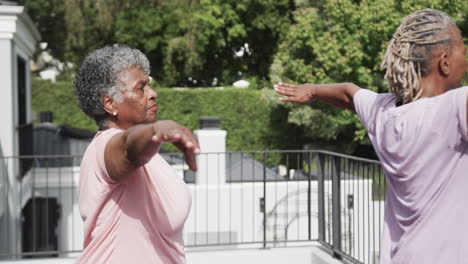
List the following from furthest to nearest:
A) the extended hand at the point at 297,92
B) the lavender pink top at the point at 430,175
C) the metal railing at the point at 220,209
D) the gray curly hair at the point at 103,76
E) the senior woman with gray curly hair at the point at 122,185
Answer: the metal railing at the point at 220,209 → the extended hand at the point at 297,92 → the gray curly hair at the point at 103,76 → the senior woman with gray curly hair at the point at 122,185 → the lavender pink top at the point at 430,175

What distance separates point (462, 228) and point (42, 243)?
11043mm

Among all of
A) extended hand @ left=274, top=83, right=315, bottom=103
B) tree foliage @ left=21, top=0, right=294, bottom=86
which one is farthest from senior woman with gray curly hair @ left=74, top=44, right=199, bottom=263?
tree foliage @ left=21, top=0, right=294, bottom=86

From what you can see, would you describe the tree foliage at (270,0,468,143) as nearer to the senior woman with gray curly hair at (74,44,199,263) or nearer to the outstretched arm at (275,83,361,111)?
the outstretched arm at (275,83,361,111)

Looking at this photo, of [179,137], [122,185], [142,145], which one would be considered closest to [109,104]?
[122,185]

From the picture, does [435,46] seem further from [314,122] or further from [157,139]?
[314,122]

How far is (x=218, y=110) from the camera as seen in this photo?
23.1m

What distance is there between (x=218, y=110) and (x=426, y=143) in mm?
21419

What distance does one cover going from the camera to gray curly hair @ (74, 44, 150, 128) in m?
2.01

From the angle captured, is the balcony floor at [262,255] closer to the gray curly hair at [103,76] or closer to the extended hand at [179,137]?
the gray curly hair at [103,76]

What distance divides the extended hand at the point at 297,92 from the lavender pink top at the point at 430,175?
0.53 m

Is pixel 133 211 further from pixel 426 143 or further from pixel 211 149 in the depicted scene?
pixel 211 149

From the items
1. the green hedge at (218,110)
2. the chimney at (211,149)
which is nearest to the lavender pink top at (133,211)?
the chimney at (211,149)

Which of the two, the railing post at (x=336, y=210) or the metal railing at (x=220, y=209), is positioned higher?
the railing post at (x=336, y=210)

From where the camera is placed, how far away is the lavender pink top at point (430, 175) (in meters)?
1.70
